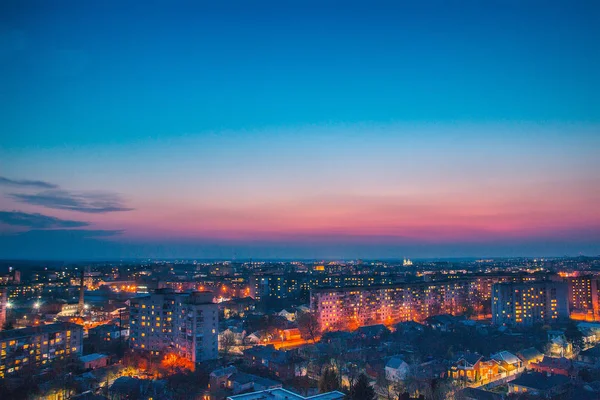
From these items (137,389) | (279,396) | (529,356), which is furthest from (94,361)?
(529,356)

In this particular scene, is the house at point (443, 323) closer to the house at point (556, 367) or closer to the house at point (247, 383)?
the house at point (556, 367)

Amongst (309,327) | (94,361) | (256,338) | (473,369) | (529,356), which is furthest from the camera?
(309,327)

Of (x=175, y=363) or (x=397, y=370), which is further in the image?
(x=175, y=363)

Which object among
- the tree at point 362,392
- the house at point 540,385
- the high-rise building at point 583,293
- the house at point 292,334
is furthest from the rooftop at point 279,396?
the high-rise building at point 583,293

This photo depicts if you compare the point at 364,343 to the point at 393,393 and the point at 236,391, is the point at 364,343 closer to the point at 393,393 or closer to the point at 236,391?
the point at 393,393

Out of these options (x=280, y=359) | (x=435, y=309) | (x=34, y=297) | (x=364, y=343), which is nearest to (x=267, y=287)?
(x=435, y=309)

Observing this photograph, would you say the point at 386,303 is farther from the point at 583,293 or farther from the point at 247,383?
the point at 247,383
